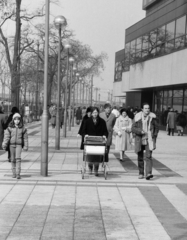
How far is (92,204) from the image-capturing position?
8.27m

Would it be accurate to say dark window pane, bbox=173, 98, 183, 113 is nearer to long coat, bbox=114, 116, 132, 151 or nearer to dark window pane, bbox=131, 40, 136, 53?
dark window pane, bbox=131, 40, 136, 53

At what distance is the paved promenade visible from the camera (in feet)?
21.2

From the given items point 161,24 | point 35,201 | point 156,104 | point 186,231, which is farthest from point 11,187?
point 156,104

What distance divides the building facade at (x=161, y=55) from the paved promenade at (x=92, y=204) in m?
19.9

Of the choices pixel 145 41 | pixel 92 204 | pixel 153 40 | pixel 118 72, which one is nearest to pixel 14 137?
pixel 92 204

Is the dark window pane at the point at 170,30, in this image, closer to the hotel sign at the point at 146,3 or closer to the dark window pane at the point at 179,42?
the dark window pane at the point at 179,42

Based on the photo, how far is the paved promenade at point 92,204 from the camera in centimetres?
647

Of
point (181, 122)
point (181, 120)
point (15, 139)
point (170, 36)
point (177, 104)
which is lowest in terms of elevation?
point (181, 122)

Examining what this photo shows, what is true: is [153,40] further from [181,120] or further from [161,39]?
[181,120]

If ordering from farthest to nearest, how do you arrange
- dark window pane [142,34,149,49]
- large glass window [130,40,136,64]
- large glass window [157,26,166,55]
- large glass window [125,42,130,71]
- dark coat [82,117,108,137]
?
large glass window [125,42,130,71], large glass window [130,40,136,64], dark window pane [142,34,149,49], large glass window [157,26,166,55], dark coat [82,117,108,137]

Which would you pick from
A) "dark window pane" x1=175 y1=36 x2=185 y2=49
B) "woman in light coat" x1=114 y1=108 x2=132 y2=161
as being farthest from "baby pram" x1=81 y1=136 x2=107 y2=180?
"dark window pane" x1=175 y1=36 x2=185 y2=49

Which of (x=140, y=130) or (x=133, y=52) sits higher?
(x=133, y=52)

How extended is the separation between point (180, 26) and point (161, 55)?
11.8ft

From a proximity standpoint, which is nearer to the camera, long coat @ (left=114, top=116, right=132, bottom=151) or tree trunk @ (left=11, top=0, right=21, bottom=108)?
long coat @ (left=114, top=116, right=132, bottom=151)
